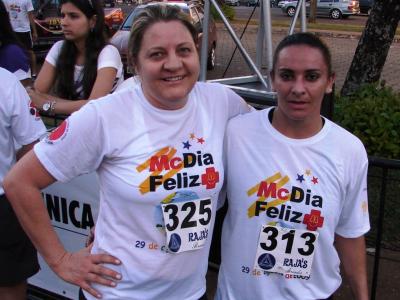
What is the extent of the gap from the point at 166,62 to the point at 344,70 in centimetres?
1243

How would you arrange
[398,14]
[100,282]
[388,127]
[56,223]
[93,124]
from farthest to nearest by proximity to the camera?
[398,14] < [388,127] < [56,223] < [100,282] < [93,124]

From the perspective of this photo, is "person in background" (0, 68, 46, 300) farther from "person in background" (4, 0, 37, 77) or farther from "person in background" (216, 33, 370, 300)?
"person in background" (4, 0, 37, 77)

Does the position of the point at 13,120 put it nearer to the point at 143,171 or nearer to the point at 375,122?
the point at 143,171

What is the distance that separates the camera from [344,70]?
13422 mm

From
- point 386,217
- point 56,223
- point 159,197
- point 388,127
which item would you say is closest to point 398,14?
point 388,127

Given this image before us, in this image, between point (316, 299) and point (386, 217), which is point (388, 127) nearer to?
point (386, 217)

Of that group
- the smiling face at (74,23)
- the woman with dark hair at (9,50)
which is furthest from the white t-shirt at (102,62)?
the woman with dark hair at (9,50)

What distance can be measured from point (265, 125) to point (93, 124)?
60 centimetres

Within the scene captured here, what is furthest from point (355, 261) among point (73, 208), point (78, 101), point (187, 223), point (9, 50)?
point (9, 50)

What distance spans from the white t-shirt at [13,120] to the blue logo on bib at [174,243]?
3.44 ft

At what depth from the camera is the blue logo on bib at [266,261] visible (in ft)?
6.17

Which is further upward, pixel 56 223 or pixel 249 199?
pixel 249 199

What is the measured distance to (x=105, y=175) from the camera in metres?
1.79

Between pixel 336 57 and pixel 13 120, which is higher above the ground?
pixel 13 120
